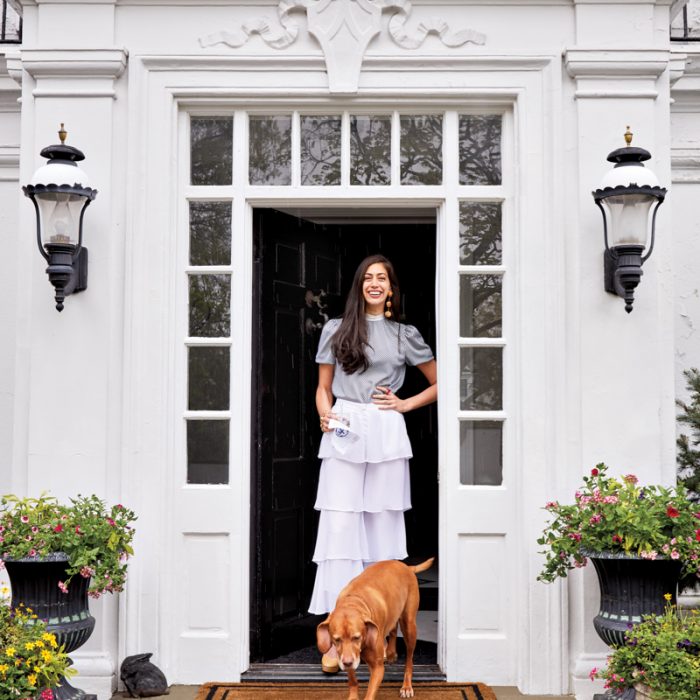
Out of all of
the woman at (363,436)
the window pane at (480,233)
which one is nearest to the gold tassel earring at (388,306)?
the woman at (363,436)

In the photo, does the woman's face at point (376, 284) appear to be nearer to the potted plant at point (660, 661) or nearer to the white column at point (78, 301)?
the white column at point (78, 301)

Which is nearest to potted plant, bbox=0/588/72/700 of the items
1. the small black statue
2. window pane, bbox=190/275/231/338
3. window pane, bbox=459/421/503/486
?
the small black statue

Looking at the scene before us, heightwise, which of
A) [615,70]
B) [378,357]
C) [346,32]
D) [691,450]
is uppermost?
[346,32]

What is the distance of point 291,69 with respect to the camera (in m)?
5.15

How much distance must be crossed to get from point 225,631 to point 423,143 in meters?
2.95

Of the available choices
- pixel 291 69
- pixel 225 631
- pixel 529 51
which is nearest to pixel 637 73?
pixel 529 51

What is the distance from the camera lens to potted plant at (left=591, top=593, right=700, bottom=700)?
3787 millimetres

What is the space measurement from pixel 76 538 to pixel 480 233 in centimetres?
272

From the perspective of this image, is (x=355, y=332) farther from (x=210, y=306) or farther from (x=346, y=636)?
(x=346, y=636)

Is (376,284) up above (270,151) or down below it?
below

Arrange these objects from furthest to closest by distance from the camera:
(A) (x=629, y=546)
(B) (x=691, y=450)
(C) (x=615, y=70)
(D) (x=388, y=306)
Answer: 1. (B) (x=691, y=450)
2. (D) (x=388, y=306)
3. (C) (x=615, y=70)
4. (A) (x=629, y=546)

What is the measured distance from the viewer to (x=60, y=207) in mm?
4805

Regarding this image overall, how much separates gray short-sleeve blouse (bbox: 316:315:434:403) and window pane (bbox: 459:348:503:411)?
1.01 ft

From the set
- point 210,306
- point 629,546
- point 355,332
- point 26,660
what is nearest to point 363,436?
point 355,332
